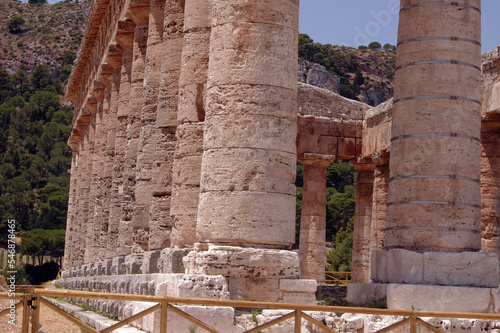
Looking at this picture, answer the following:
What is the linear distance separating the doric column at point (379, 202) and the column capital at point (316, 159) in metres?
1.94

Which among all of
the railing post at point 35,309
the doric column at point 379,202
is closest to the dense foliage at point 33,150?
the doric column at point 379,202

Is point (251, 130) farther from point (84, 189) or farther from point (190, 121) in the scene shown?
point (84, 189)

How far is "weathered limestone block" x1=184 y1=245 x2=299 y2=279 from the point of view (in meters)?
11.1

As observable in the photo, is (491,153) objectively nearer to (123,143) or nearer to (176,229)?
(176,229)

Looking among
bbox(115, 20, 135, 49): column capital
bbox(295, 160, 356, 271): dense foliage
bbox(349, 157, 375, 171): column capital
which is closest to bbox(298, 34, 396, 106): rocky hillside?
bbox(295, 160, 356, 271): dense foliage

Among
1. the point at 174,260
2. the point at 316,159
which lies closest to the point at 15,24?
the point at 316,159

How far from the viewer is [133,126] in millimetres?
21266

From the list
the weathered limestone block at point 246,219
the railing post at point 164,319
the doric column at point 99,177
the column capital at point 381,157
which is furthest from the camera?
the doric column at point 99,177

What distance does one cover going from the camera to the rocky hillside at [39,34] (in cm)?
11638

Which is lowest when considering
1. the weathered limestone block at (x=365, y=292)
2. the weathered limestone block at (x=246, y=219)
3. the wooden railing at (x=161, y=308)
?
the weathered limestone block at (x=365, y=292)

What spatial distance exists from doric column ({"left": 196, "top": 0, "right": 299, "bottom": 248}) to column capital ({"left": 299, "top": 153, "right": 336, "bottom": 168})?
15.1 m

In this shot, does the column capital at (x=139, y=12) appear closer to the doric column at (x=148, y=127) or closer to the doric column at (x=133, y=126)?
the doric column at (x=133, y=126)

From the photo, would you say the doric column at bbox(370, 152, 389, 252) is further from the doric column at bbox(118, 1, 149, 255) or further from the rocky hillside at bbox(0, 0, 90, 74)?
the rocky hillside at bbox(0, 0, 90, 74)

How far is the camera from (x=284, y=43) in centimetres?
1183
